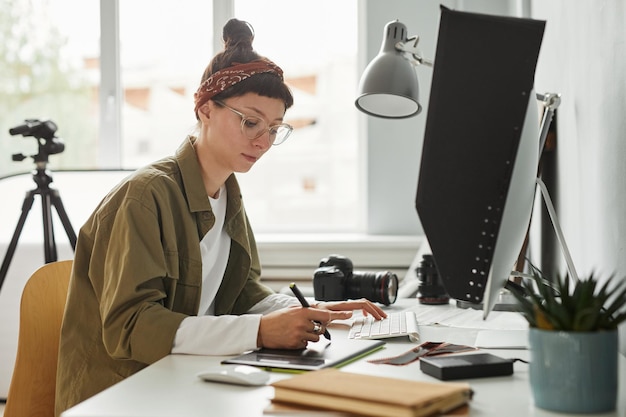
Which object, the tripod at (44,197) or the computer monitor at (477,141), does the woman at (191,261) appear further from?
the tripod at (44,197)

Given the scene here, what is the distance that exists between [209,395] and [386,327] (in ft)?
1.89

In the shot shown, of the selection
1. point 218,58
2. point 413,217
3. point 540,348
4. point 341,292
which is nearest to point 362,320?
point 341,292

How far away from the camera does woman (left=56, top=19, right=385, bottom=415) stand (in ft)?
4.29

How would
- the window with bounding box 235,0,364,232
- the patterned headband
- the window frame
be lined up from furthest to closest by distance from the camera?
the window with bounding box 235,0,364,232 < the window frame < the patterned headband

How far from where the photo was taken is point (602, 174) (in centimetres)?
139

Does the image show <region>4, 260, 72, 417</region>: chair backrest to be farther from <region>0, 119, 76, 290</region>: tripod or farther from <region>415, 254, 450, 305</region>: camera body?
<region>0, 119, 76, 290</region>: tripod

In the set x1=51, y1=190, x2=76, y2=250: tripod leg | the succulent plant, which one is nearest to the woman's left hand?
the succulent plant

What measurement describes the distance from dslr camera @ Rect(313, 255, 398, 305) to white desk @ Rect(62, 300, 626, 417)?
2.12ft

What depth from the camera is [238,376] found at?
1022mm

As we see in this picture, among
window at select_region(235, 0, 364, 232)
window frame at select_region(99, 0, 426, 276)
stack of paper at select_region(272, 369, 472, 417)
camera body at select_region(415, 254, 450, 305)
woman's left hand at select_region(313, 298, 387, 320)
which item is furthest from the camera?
window at select_region(235, 0, 364, 232)

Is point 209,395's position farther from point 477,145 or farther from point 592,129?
point 592,129

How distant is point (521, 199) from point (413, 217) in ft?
7.24

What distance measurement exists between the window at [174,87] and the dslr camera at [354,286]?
1.59 m

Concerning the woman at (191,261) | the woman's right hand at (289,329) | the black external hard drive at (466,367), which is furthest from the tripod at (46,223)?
the black external hard drive at (466,367)
